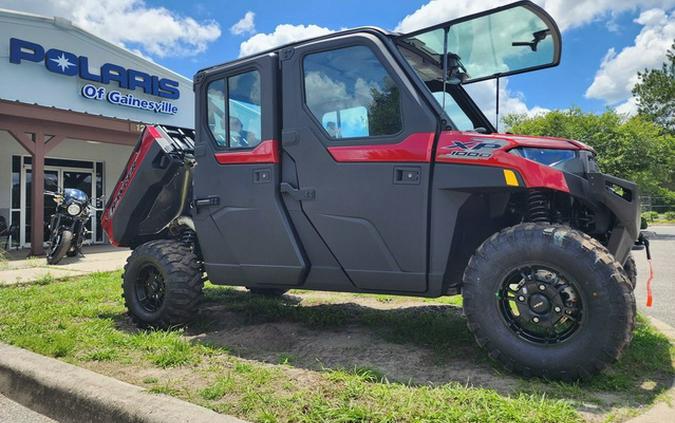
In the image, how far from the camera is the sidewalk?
821 centimetres

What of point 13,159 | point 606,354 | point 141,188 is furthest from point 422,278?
point 13,159

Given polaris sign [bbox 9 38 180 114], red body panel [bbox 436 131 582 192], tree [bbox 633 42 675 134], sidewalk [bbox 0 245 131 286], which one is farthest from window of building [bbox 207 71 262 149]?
tree [bbox 633 42 675 134]

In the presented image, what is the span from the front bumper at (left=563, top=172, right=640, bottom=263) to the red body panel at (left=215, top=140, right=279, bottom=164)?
7.06 feet

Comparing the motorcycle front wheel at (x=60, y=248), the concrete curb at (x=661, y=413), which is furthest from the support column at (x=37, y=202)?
the concrete curb at (x=661, y=413)

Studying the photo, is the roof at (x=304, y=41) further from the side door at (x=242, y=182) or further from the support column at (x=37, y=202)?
the support column at (x=37, y=202)

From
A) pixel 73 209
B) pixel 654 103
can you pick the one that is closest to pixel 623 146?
pixel 73 209

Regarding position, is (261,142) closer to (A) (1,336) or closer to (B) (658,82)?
(A) (1,336)

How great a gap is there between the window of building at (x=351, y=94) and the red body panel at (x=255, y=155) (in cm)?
44

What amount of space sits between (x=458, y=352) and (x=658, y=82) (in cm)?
4353

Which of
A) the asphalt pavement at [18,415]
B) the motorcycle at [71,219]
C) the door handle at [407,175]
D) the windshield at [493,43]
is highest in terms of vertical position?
the windshield at [493,43]

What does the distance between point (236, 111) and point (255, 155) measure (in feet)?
1.60

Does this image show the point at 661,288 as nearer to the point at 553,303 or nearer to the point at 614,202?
the point at 614,202

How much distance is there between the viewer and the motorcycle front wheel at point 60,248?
406 inches

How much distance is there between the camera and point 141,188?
5.17 m
